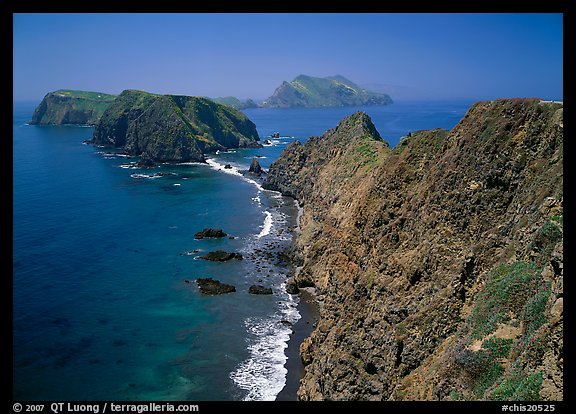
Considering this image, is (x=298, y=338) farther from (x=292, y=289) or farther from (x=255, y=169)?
(x=255, y=169)

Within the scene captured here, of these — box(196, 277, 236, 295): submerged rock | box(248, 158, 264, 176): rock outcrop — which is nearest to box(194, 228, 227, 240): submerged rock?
box(196, 277, 236, 295): submerged rock

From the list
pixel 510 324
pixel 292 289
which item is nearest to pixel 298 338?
pixel 292 289

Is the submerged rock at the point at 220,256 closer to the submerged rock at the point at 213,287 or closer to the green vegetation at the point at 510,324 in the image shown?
the submerged rock at the point at 213,287

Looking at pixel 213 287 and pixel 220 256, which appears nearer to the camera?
pixel 213 287

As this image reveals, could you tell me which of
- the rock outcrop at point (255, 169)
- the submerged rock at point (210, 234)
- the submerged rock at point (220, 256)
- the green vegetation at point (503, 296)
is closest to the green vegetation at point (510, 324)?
the green vegetation at point (503, 296)

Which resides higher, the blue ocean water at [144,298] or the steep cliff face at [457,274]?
the steep cliff face at [457,274]
